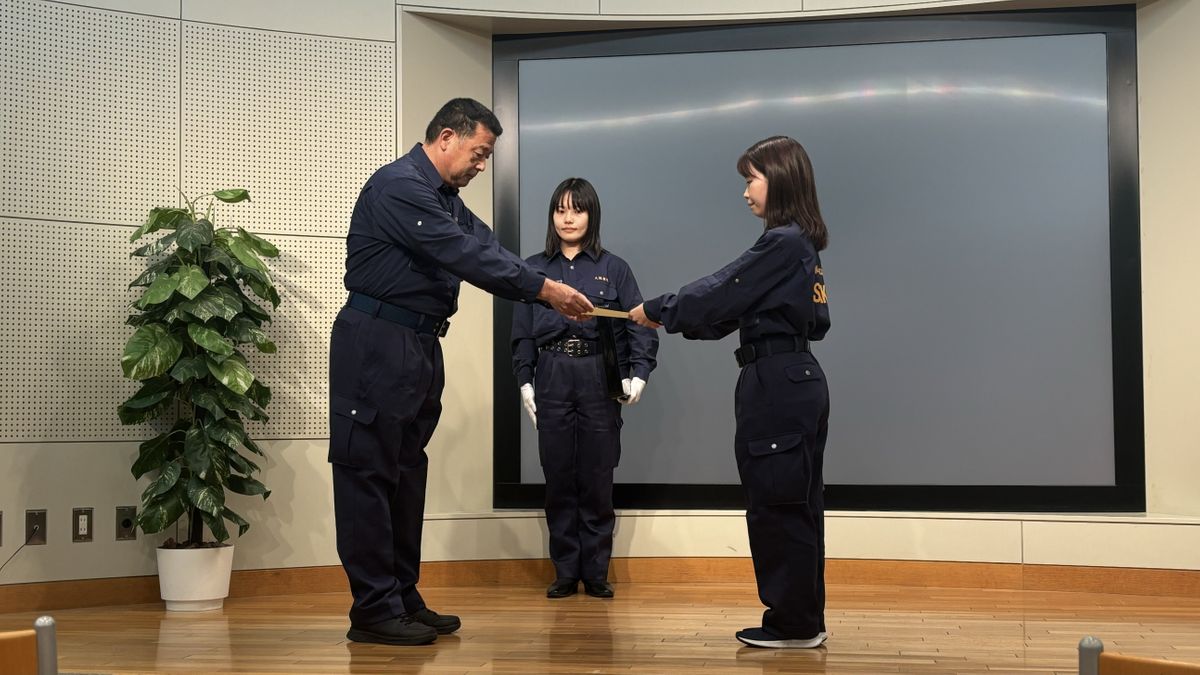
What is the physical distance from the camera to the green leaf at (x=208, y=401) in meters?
4.42

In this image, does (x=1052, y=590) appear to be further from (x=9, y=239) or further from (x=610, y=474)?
(x=9, y=239)

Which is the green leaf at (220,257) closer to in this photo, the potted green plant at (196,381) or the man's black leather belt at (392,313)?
the potted green plant at (196,381)

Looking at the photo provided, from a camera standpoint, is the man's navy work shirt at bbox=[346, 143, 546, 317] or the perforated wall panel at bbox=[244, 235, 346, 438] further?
the perforated wall panel at bbox=[244, 235, 346, 438]

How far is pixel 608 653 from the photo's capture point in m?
3.39

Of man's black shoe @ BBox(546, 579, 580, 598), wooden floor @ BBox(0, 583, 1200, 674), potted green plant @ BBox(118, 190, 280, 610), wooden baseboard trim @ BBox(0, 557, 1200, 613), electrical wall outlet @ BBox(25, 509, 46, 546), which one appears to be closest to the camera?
wooden floor @ BBox(0, 583, 1200, 674)

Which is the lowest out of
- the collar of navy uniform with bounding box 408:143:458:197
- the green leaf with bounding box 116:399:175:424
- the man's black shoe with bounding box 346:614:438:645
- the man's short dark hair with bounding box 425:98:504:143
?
the man's black shoe with bounding box 346:614:438:645

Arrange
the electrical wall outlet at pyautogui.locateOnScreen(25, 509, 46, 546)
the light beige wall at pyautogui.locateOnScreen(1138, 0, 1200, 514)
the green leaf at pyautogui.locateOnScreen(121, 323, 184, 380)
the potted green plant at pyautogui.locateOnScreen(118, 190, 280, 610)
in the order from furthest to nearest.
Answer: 1. the light beige wall at pyautogui.locateOnScreen(1138, 0, 1200, 514)
2. the electrical wall outlet at pyautogui.locateOnScreen(25, 509, 46, 546)
3. the potted green plant at pyautogui.locateOnScreen(118, 190, 280, 610)
4. the green leaf at pyautogui.locateOnScreen(121, 323, 184, 380)

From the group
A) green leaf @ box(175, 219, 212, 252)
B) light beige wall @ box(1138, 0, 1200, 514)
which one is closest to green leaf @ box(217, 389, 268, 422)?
green leaf @ box(175, 219, 212, 252)

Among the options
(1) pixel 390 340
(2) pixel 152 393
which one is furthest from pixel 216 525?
(1) pixel 390 340

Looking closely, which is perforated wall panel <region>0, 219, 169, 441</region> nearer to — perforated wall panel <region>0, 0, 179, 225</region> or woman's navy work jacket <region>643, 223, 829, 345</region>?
perforated wall panel <region>0, 0, 179, 225</region>

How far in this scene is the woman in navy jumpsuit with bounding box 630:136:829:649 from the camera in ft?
11.1

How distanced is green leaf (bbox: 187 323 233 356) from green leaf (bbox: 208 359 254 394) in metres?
0.08

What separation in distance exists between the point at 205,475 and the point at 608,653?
1868mm

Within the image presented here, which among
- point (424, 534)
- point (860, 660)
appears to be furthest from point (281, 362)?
point (860, 660)
